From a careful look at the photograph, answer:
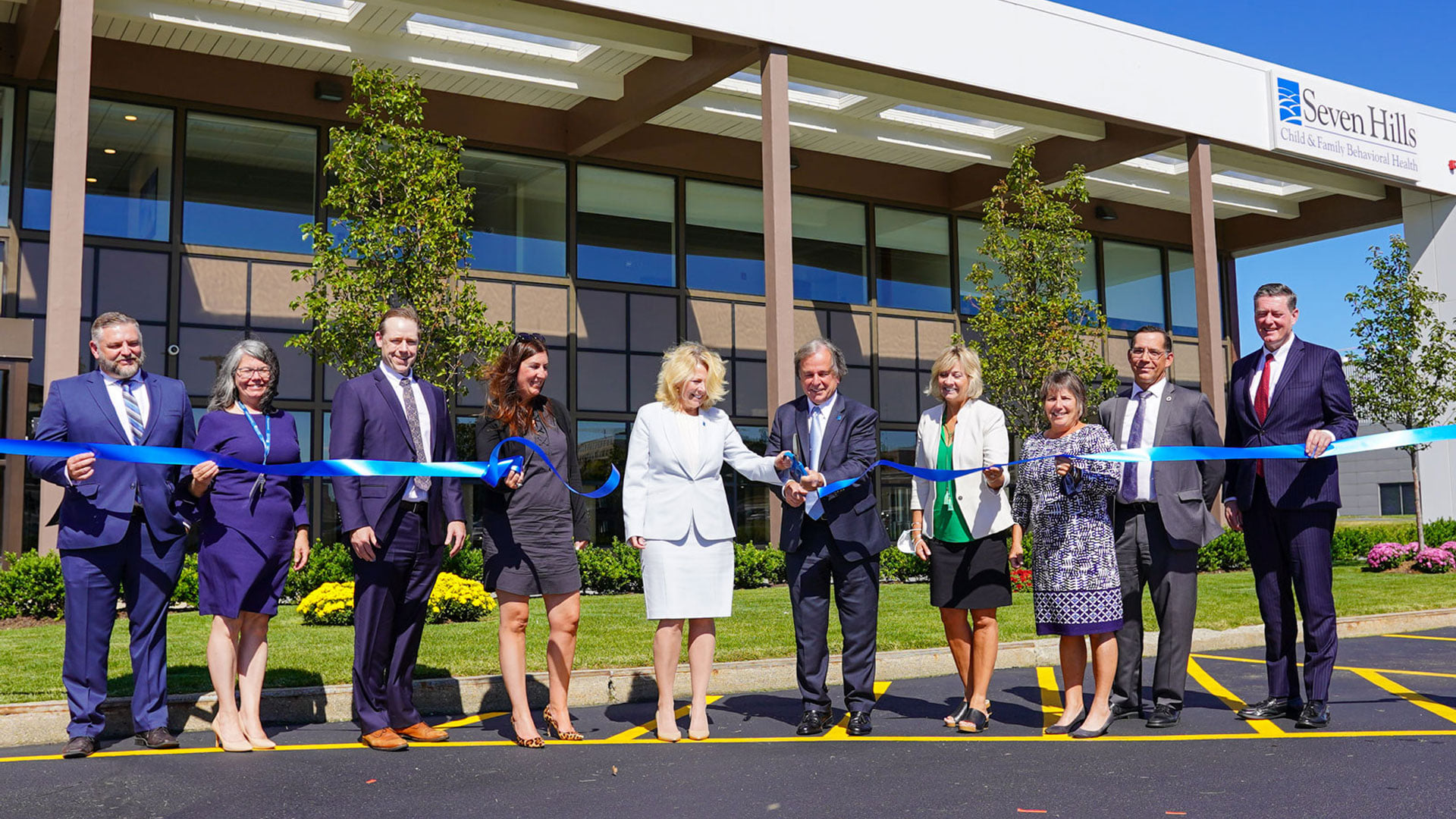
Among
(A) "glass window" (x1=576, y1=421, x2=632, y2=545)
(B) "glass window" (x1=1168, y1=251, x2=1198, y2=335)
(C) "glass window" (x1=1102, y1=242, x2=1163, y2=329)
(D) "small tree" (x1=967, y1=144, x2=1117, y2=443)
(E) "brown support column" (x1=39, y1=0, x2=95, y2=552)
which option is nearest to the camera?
(E) "brown support column" (x1=39, y1=0, x2=95, y2=552)

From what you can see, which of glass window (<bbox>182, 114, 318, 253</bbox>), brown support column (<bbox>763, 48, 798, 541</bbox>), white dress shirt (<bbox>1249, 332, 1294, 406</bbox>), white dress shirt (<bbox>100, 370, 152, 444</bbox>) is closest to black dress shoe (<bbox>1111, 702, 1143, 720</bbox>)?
white dress shirt (<bbox>1249, 332, 1294, 406</bbox>)

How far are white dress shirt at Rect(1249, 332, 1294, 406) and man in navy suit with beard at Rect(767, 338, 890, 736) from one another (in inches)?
83.1

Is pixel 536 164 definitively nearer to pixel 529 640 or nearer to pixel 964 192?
pixel 964 192

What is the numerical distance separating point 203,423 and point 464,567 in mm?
7867

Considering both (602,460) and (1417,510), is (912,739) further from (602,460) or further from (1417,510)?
(1417,510)

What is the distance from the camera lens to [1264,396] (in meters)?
6.50

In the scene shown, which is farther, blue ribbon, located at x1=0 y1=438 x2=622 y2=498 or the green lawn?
the green lawn

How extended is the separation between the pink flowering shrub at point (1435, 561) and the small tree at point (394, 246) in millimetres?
14273

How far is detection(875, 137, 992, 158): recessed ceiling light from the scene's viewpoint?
20000 millimetres

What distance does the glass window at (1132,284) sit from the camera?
81.0ft

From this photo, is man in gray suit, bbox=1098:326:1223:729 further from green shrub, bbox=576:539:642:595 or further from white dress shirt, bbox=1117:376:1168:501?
green shrub, bbox=576:539:642:595

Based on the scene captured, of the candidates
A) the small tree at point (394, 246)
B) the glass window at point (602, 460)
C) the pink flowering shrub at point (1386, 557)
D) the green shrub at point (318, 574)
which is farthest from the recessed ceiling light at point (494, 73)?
the pink flowering shrub at point (1386, 557)

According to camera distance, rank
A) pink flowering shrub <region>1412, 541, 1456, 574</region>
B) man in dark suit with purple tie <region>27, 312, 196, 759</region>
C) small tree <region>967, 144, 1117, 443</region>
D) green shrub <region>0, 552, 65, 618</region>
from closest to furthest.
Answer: man in dark suit with purple tie <region>27, 312, 196, 759</region> < green shrub <region>0, 552, 65, 618</region> < small tree <region>967, 144, 1117, 443</region> < pink flowering shrub <region>1412, 541, 1456, 574</region>

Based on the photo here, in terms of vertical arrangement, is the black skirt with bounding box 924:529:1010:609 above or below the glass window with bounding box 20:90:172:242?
below
